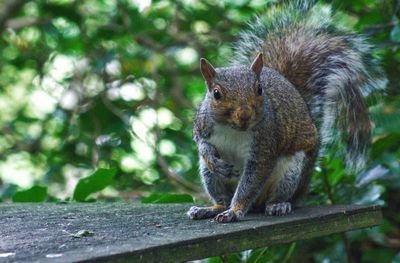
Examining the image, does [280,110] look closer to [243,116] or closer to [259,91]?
[259,91]

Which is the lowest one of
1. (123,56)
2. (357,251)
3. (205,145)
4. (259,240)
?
(357,251)

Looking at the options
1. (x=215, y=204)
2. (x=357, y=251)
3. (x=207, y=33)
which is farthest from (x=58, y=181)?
(x=215, y=204)

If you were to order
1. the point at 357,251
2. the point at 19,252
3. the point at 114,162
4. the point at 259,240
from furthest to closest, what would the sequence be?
the point at 114,162 < the point at 357,251 < the point at 259,240 < the point at 19,252

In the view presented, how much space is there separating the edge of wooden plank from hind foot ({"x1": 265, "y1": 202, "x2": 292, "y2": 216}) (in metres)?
0.18

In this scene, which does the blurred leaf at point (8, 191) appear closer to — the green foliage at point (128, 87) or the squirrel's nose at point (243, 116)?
the green foliage at point (128, 87)

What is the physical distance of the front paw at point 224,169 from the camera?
215cm

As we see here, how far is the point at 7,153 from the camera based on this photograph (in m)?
4.09

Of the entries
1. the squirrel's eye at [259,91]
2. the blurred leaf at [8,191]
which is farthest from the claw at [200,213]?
the blurred leaf at [8,191]

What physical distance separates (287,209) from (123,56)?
83.7 inches

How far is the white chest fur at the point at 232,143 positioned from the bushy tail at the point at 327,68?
1.55 ft

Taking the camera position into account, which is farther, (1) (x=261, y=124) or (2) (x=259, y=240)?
(1) (x=261, y=124)

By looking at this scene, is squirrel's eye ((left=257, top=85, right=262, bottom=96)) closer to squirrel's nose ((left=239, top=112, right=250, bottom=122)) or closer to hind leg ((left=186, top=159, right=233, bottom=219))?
squirrel's nose ((left=239, top=112, right=250, bottom=122))

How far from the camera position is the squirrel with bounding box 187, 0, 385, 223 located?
2.09 metres

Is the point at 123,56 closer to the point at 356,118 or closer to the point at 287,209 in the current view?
the point at 356,118
